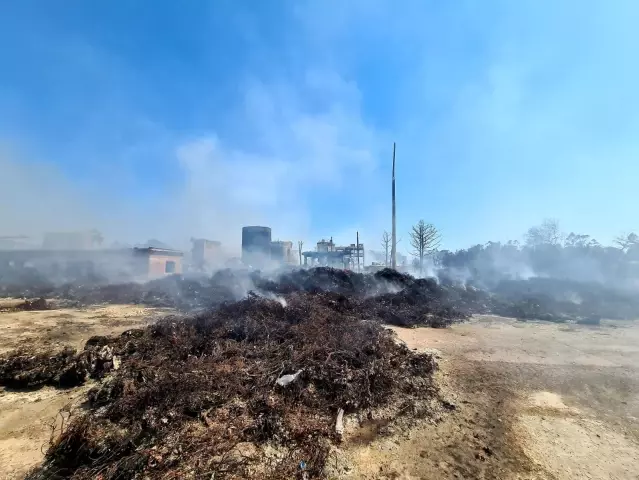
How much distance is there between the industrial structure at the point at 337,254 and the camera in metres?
39.0

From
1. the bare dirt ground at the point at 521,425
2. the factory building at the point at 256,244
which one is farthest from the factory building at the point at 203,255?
the bare dirt ground at the point at 521,425

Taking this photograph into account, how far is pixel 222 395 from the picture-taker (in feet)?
15.3

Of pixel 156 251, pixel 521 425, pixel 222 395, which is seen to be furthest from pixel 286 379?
pixel 156 251

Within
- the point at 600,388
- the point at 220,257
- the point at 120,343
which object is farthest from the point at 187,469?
the point at 220,257

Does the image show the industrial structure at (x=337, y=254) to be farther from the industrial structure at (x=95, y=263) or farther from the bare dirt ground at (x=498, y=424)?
the bare dirt ground at (x=498, y=424)

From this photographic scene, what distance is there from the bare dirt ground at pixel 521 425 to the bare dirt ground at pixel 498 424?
14mm

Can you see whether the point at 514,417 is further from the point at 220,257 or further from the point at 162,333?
the point at 220,257

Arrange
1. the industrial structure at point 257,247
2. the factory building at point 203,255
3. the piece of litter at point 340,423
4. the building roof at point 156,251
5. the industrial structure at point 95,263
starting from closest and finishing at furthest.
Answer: the piece of litter at point 340,423, the industrial structure at point 95,263, the building roof at point 156,251, the industrial structure at point 257,247, the factory building at point 203,255

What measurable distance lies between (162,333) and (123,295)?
1352 cm

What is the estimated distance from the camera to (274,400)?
183 inches

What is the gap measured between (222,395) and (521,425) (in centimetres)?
455

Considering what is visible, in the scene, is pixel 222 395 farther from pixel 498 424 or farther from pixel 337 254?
pixel 337 254

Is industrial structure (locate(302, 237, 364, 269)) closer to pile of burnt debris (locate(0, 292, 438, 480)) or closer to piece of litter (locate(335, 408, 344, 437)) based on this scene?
pile of burnt debris (locate(0, 292, 438, 480))

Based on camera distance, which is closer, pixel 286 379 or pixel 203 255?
pixel 286 379
